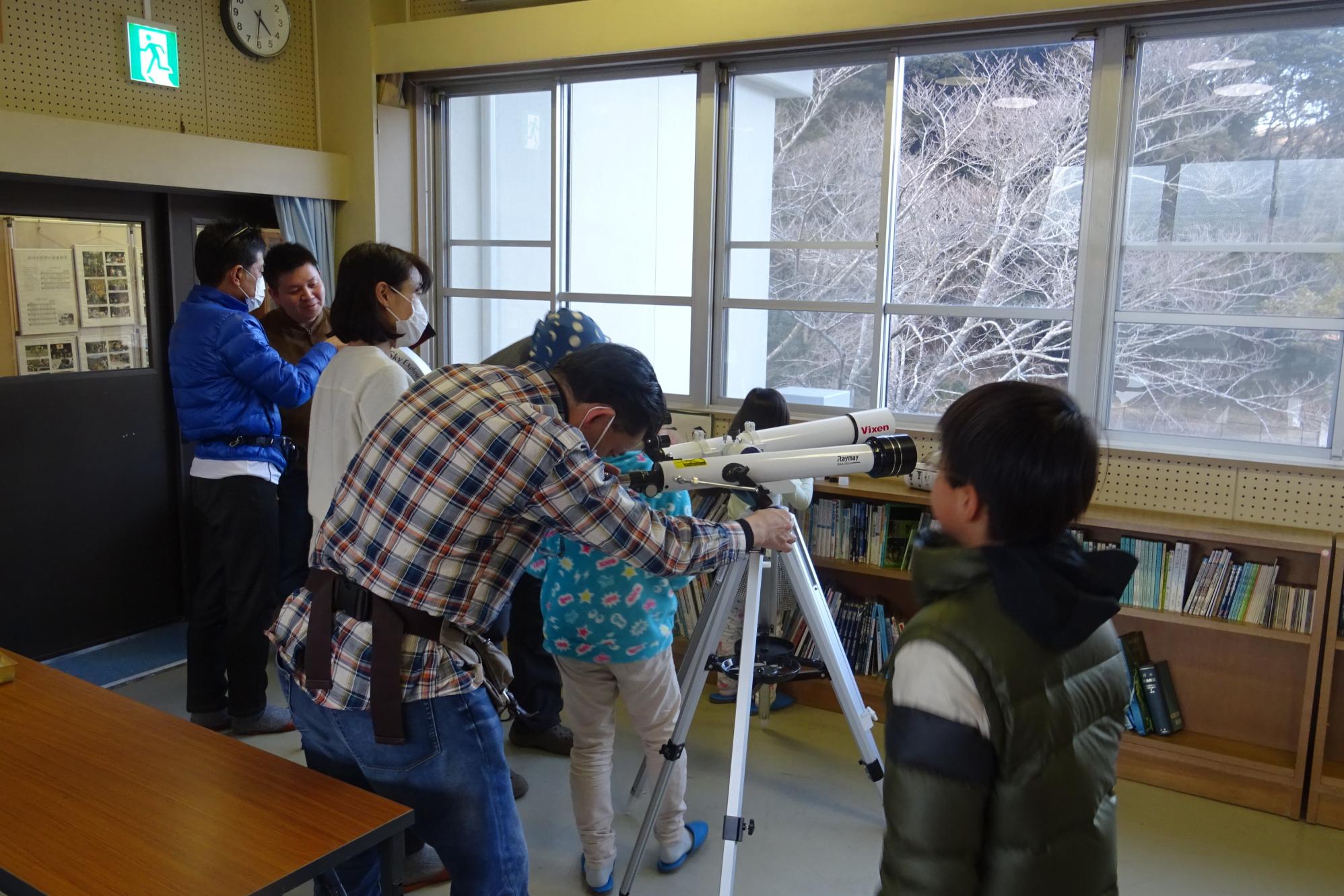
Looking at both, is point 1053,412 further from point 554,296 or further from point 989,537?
point 554,296

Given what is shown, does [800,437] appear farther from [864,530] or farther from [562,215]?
[562,215]

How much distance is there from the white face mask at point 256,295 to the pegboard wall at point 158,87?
1122mm

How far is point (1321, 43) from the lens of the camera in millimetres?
2961

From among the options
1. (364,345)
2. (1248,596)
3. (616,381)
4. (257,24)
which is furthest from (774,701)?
(257,24)

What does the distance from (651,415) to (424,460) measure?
0.42 m

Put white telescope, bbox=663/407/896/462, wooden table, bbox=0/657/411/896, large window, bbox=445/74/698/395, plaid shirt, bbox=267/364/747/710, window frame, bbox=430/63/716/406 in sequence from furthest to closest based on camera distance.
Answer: large window, bbox=445/74/698/395 < window frame, bbox=430/63/716/406 < white telescope, bbox=663/407/896/462 < plaid shirt, bbox=267/364/747/710 < wooden table, bbox=0/657/411/896

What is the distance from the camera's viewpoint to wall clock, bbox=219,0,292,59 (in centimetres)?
404

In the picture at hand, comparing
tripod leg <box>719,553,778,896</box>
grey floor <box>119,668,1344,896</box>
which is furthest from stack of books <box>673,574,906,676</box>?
tripod leg <box>719,553,778,896</box>

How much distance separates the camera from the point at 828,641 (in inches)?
85.4

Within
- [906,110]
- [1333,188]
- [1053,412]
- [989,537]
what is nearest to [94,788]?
[989,537]

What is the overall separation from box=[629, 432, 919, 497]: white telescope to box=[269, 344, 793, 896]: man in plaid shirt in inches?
10.4

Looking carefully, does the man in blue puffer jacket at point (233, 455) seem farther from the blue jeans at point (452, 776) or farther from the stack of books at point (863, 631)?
the stack of books at point (863, 631)

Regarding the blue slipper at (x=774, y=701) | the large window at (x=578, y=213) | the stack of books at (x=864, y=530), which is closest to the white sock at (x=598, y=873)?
the blue slipper at (x=774, y=701)

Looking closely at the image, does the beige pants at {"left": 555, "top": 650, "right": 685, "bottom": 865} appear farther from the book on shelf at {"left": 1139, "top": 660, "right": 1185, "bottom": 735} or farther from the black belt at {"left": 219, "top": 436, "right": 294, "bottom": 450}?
the book on shelf at {"left": 1139, "top": 660, "right": 1185, "bottom": 735}
